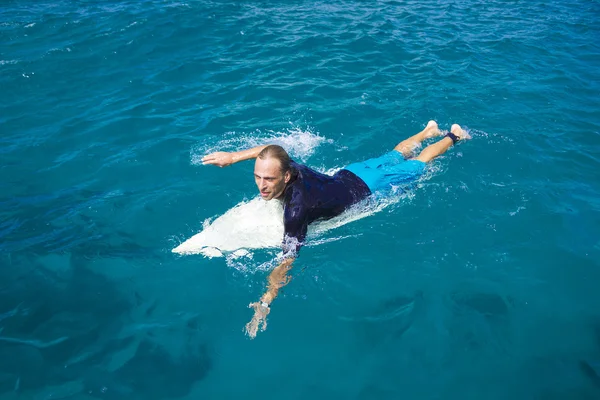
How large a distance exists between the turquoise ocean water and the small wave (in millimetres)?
63

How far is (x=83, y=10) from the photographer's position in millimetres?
14672

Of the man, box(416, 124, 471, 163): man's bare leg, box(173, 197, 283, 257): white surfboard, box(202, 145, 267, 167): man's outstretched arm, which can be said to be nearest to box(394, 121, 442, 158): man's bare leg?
box(416, 124, 471, 163): man's bare leg

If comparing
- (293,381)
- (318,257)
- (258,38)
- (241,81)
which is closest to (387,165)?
(318,257)

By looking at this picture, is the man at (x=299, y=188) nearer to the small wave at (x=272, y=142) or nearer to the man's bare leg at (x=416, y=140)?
the man's bare leg at (x=416, y=140)

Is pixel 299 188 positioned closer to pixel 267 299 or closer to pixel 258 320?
pixel 267 299

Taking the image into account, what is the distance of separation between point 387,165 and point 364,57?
5.96 metres

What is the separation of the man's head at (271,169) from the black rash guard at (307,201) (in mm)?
229

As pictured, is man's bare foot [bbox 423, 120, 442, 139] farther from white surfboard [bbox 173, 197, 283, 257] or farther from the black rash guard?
white surfboard [bbox 173, 197, 283, 257]

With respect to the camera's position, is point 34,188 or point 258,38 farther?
point 258,38

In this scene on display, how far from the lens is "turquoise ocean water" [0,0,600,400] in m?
5.19

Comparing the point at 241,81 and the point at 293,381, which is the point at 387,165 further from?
the point at 241,81

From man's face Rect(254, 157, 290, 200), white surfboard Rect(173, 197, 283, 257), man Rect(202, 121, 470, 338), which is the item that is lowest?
white surfboard Rect(173, 197, 283, 257)

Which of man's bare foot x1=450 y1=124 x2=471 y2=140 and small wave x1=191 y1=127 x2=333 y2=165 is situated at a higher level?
man's bare foot x1=450 y1=124 x2=471 y2=140

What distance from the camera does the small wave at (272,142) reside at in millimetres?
8641
